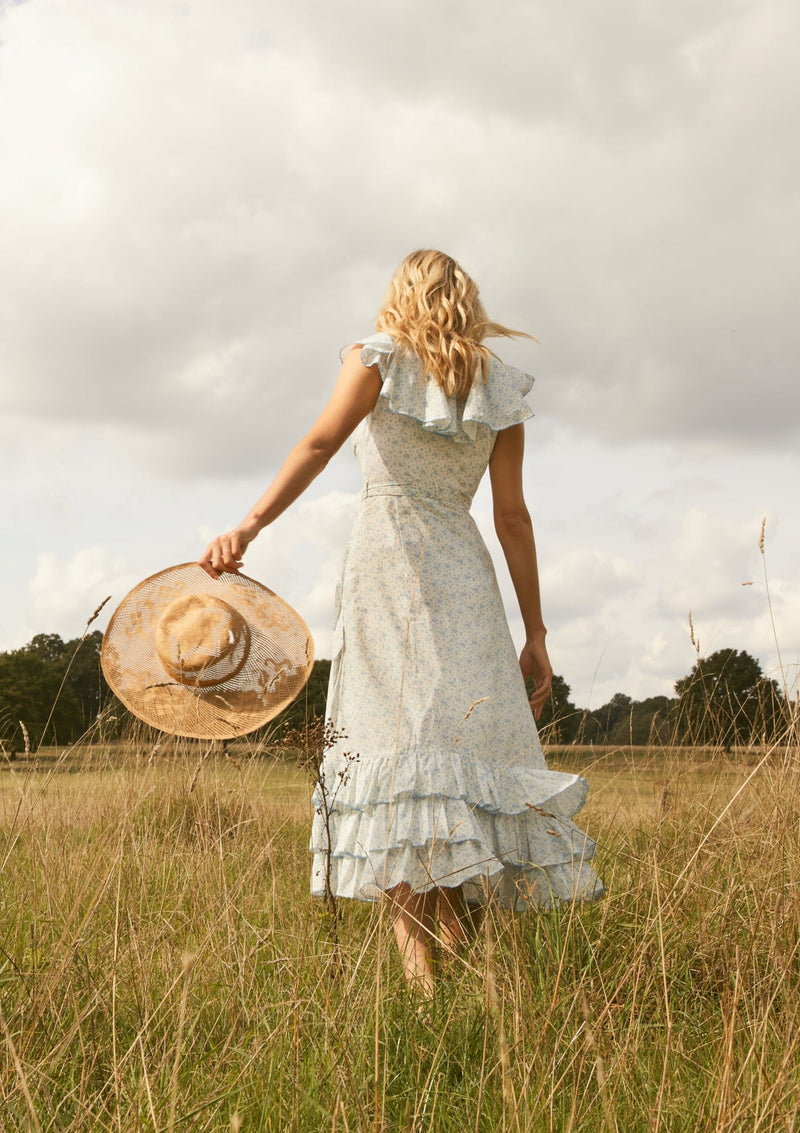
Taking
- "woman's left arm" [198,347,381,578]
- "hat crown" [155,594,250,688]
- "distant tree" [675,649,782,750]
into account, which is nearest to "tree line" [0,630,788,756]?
"distant tree" [675,649,782,750]

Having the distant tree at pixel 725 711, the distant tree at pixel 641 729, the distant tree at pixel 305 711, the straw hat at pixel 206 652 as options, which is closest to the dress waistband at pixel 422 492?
the straw hat at pixel 206 652

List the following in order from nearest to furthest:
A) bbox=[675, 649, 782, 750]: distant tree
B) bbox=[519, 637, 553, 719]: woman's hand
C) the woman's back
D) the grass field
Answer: the grass field, the woman's back, bbox=[519, 637, 553, 719]: woman's hand, bbox=[675, 649, 782, 750]: distant tree

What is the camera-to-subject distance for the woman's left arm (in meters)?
2.51

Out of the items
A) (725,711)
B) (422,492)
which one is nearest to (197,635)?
(422,492)

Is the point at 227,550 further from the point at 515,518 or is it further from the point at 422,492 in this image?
the point at 515,518

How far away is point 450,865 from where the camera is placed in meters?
2.39

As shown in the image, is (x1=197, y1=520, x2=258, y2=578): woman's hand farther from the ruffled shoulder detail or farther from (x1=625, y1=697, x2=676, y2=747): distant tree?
(x1=625, y1=697, x2=676, y2=747): distant tree

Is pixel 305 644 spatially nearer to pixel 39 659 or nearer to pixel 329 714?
pixel 329 714

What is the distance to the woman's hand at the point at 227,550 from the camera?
2.50 meters

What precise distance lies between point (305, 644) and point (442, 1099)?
1.57m

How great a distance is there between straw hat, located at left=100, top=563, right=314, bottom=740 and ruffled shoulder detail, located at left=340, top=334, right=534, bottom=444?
29.2 inches

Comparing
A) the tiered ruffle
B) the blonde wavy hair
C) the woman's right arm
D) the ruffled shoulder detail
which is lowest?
the tiered ruffle

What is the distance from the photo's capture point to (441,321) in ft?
8.75

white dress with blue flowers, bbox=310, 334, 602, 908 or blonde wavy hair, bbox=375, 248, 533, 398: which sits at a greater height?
blonde wavy hair, bbox=375, 248, 533, 398
